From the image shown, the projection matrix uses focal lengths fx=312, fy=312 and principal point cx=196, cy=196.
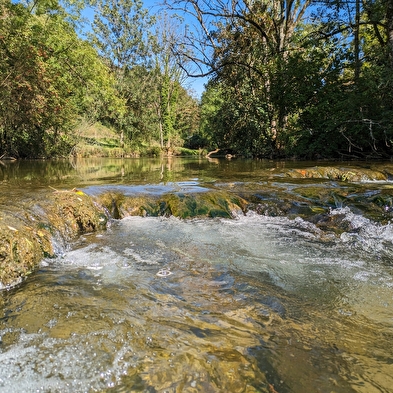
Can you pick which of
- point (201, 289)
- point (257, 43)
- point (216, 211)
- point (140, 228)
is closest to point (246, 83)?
point (257, 43)

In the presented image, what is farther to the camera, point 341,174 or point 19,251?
point 341,174

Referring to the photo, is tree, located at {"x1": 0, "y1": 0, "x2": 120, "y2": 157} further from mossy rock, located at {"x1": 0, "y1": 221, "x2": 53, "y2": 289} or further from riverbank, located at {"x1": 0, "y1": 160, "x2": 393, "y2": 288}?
mossy rock, located at {"x1": 0, "y1": 221, "x2": 53, "y2": 289}

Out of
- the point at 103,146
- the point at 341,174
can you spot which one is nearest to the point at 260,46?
the point at 341,174

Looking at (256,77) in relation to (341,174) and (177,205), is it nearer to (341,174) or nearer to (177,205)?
(341,174)

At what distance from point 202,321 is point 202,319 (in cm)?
3

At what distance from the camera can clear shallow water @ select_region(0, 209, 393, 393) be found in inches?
63.4

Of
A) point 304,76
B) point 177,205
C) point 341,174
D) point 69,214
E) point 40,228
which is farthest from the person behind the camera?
point 304,76

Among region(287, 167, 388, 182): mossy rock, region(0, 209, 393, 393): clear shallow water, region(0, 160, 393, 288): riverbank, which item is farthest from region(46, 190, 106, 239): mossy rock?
region(287, 167, 388, 182): mossy rock

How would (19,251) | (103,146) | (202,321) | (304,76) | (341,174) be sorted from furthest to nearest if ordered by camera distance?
1. (103,146)
2. (304,76)
3. (341,174)
4. (19,251)
5. (202,321)

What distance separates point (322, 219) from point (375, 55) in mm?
10448

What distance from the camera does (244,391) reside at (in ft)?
4.97

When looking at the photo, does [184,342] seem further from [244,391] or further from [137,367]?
[244,391]

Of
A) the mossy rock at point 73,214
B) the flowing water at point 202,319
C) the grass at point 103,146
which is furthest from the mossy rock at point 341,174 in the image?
the grass at point 103,146

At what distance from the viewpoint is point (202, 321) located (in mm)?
2164
